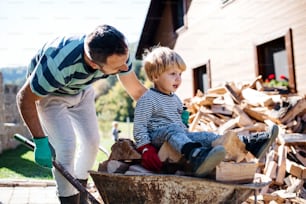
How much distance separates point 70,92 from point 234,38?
16.6 ft

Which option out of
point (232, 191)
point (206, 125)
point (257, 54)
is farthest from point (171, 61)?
point (257, 54)

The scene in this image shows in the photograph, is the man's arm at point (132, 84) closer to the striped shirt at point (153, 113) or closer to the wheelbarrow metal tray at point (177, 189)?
the striped shirt at point (153, 113)

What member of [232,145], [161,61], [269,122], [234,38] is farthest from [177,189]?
[234,38]

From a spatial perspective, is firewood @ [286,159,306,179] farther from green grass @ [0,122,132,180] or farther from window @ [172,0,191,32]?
window @ [172,0,191,32]

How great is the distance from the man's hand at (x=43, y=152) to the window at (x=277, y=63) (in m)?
3.62

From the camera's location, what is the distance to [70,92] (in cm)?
223

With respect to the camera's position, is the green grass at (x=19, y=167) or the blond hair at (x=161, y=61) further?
the green grass at (x=19, y=167)

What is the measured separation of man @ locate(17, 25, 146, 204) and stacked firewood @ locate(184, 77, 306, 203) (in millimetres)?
1372

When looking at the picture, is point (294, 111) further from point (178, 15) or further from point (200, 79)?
point (178, 15)

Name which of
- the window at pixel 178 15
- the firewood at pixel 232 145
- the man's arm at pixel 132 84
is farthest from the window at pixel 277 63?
the firewood at pixel 232 145

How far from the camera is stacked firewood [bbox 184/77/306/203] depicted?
10.2 ft

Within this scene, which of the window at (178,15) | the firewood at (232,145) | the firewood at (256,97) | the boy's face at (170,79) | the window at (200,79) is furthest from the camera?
the window at (178,15)

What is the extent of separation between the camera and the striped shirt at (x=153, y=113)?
6.13ft

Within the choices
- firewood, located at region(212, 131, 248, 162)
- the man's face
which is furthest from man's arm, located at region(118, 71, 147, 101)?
firewood, located at region(212, 131, 248, 162)
